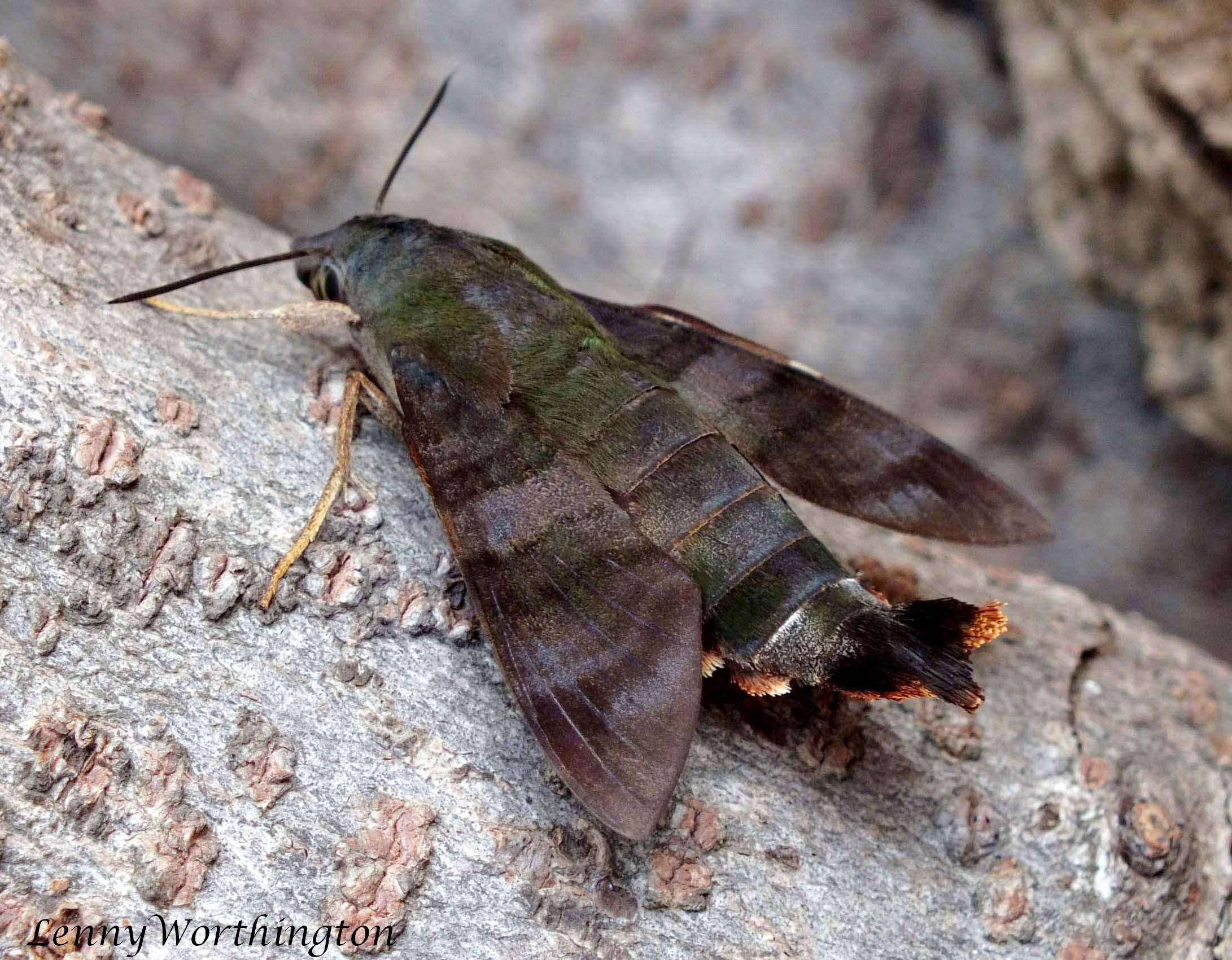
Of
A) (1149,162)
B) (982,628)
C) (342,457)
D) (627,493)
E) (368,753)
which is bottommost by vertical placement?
(368,753)

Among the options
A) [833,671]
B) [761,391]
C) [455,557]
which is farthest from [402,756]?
[761,391]

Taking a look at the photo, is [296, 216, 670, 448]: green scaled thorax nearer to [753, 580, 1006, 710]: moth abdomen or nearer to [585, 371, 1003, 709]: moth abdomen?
[585, 371, 1003, 709]: moth abdomen

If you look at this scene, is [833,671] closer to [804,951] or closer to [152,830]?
[804,951]

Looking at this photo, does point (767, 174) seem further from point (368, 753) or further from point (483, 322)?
point (368, 753)

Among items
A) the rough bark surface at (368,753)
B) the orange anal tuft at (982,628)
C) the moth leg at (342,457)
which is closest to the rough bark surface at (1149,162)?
the rough bark surface at (368,753)

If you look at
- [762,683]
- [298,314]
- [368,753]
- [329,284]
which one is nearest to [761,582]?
[762,683]
